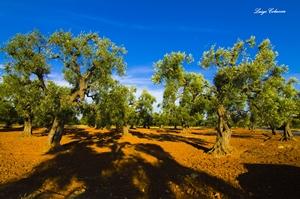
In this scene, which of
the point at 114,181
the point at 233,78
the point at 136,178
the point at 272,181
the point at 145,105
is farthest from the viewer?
the point at 145,105

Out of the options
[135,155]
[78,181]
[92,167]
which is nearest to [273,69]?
[135,155]

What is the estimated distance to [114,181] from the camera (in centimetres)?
1952

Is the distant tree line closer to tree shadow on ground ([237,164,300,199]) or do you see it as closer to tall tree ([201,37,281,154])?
tall tree ([201,37,281,154])

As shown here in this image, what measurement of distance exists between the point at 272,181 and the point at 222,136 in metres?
14.9

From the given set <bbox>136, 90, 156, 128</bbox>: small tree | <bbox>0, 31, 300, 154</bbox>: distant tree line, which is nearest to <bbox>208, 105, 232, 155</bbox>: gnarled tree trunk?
<bbox>0, 31, 300, 154</bbox>: distant tree line

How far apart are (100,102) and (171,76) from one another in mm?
8878

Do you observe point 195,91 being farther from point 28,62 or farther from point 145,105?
point 145,105

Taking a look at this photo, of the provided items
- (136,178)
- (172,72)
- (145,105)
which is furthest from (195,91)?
(145,105)

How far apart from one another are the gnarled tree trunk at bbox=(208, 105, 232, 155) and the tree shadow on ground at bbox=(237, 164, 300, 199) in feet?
32.2

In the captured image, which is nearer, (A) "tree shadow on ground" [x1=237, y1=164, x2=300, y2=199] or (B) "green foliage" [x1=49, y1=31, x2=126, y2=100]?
(A) "tree shadow on ground" [x1=237, y1=164, x2=300, y2=199]

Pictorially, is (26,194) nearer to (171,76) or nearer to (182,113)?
(171,76)

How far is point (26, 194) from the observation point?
15.9 metres

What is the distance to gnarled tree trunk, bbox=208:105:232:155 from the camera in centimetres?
3247

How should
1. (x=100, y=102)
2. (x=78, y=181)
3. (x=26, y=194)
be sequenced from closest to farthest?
(x=26, y=194) < (x=78, y=181) < (x=100, y=102)
